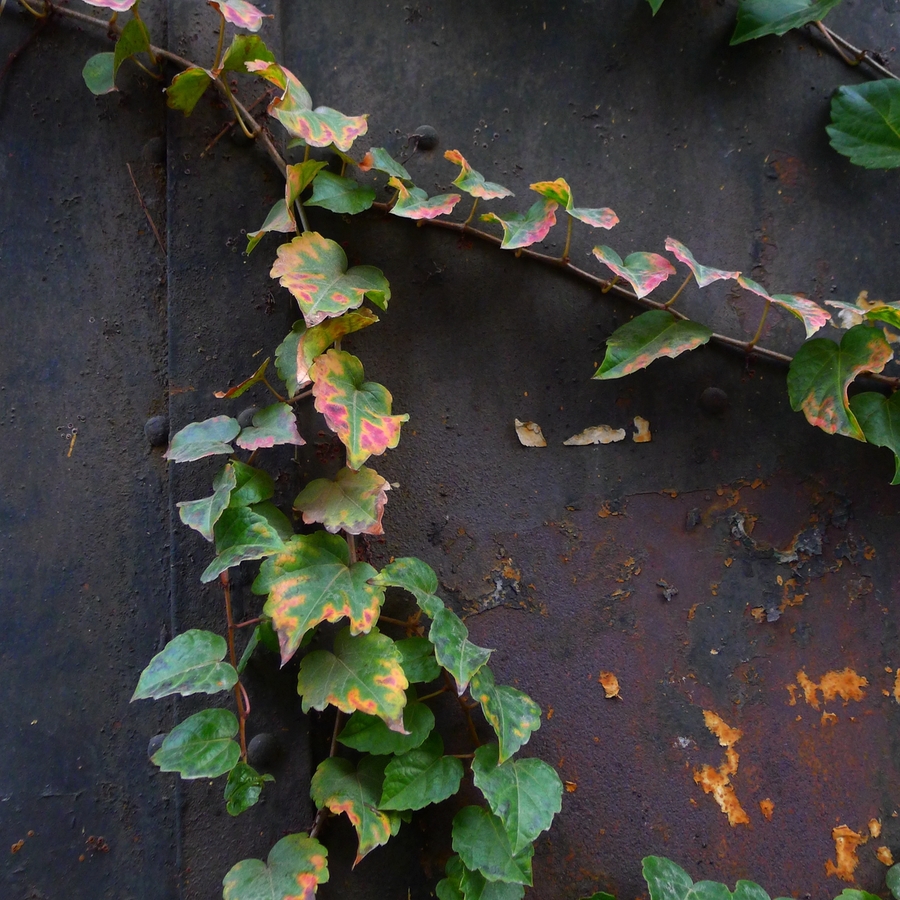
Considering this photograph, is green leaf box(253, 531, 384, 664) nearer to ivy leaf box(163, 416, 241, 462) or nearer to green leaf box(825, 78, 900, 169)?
ivy leaf box(163, 416, 241, 462)

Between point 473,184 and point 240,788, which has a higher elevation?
point 473,184

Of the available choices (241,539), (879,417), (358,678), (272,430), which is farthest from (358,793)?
(879,417)

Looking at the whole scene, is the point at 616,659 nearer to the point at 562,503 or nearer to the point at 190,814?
the point at 562,503

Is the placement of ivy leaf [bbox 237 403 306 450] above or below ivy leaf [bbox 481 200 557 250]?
below

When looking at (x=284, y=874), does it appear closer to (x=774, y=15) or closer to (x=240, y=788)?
(x=240, y=788)

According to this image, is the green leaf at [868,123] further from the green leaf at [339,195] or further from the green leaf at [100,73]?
the green leaf at [100,73]

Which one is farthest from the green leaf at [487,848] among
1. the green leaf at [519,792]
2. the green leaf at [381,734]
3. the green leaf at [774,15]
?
the green leaf at [774,15]

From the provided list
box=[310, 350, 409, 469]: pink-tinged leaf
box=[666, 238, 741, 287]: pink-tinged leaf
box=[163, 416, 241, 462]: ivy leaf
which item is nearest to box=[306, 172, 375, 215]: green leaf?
box=[310, 350, 409, 469]: pink-tinged leaf
